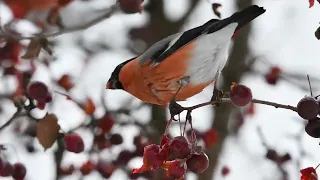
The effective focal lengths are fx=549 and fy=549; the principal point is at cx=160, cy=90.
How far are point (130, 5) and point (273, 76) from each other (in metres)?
1.02

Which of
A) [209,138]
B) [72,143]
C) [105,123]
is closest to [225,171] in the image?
[209,138]

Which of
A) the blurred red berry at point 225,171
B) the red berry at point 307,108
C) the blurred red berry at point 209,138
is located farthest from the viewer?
the blurred red berry at point 225,171

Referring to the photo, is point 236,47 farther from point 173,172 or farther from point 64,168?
point 173,172

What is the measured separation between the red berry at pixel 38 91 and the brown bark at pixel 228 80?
0.98 m

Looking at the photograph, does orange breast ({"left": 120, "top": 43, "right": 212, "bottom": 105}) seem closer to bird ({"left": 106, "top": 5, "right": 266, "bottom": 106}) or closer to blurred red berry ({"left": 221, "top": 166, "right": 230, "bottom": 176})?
bird ({"left": 106, "top": 5, "right": 266, "bottom": 106})

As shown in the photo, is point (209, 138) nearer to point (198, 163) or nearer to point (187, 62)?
point (187, 62)

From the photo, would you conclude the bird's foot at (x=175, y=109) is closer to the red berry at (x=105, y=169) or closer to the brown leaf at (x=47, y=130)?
the brown leaf at (x=47, y=130)

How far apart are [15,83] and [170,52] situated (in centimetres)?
58

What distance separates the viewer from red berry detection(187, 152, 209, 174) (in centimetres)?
112

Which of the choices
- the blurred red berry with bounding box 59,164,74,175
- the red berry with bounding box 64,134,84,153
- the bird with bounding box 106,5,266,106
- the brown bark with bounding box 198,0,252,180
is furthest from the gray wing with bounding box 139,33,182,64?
the brown bark with bounding box 198,0,252,180

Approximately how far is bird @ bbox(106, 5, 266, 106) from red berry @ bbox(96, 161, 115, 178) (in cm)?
37

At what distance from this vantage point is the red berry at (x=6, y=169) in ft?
4.82

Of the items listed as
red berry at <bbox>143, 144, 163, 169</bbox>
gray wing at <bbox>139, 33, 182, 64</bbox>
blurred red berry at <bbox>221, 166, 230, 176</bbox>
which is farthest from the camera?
blurred red berry at <bbox>221, 166, 230, 176</bbox>

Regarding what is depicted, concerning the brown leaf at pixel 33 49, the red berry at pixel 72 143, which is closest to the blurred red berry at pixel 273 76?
the red berry at pixel 72 143
